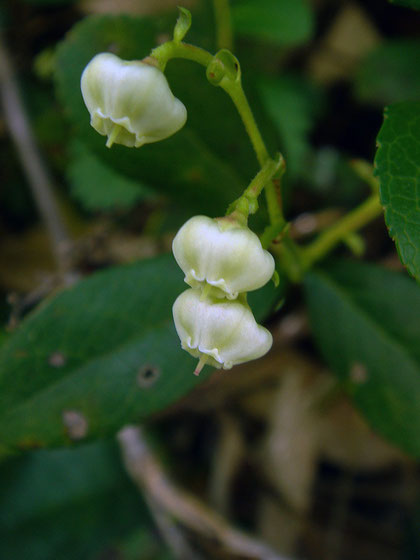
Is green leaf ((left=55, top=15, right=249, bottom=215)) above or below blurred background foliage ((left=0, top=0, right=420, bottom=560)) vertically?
above

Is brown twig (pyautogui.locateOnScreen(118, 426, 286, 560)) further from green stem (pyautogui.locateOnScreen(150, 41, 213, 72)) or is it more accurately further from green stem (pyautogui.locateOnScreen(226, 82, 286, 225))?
green stem (pyautogui.locateOnScreen(150, 41, 213, 72))

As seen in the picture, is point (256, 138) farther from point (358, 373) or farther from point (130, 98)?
point (358, 373)

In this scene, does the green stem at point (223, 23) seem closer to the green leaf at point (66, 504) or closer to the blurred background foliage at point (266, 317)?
the blurred background foliage at point (266, 317)

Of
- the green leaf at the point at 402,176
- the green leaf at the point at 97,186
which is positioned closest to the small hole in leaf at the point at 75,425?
the green leaf at the point at 402,176

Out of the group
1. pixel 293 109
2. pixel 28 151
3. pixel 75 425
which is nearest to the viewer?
pixel 75 425

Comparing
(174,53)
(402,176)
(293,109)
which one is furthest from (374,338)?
(293,109)

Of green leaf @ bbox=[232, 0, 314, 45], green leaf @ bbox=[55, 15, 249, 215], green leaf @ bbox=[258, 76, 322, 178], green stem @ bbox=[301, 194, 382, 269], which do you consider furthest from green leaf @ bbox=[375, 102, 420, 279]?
green leaf @ bbox=[258, 76, 322, 178]
